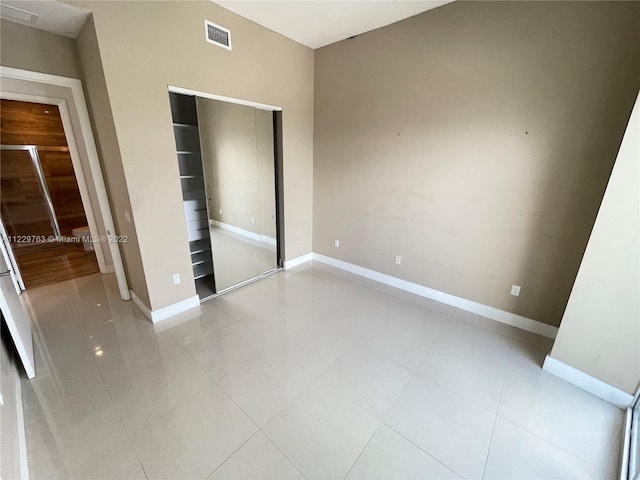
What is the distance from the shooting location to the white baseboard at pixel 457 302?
2.50 m

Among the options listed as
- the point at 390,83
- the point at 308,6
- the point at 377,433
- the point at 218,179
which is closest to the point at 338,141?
the point at 390,83

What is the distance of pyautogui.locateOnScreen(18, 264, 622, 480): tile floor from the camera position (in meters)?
1.40

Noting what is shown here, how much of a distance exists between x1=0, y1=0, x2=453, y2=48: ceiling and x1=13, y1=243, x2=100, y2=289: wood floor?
2957mm

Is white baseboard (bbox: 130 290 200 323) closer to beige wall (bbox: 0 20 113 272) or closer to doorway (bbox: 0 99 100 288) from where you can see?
doorway (bbox: 0 99 100 288)

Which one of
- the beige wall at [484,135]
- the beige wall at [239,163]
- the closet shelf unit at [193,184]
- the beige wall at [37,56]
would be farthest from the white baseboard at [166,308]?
the beige wall at [484,135]

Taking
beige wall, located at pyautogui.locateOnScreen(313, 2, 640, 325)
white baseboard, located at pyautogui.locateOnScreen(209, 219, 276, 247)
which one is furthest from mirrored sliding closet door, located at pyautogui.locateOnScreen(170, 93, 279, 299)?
beige wall, located at pyautogui.locateOnScreen(313, 2, 640, 325)

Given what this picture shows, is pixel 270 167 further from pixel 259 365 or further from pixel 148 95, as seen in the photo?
pixel 259 365

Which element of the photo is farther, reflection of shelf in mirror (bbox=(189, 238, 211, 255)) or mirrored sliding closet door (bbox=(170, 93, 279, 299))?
reflection of shelf in mirror (bbox=(189, 238, 211, 255))

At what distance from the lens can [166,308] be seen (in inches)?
103

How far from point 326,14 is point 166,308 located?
3423mm

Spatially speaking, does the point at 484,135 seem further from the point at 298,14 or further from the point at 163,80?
the point at 163,80

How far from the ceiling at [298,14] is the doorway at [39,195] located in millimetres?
2918

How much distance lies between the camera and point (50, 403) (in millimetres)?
1710

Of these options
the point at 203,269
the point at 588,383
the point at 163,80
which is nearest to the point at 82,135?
the point at 163,80
